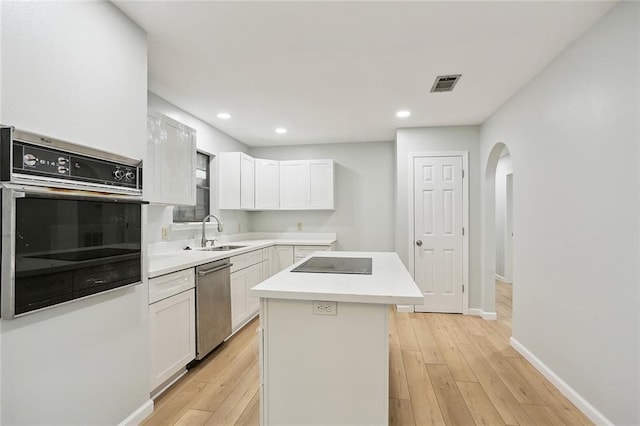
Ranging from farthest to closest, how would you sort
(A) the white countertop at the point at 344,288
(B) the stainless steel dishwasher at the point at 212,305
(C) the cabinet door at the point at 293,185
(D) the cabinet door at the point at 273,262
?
(C) the cabinet door at the point at 293,185
(D) the cabinet door at the point at 273,262
(B) the stainless steel dishwasher at the point at 212,305
(A) the white countertop at the point at 344,288

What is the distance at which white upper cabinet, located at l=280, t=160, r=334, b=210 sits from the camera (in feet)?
15.9

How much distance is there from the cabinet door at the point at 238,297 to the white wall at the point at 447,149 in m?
2.11

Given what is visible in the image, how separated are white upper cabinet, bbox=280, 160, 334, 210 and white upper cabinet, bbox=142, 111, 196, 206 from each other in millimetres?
2079

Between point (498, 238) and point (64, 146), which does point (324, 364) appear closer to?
point (64, 146)

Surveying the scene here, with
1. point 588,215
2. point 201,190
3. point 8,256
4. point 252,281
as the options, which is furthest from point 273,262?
point 588,215

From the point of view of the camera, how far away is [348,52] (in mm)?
2252

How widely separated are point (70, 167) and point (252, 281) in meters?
2.49

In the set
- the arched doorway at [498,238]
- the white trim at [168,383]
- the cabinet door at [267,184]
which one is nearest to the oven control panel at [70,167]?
the white trim at [168,383]

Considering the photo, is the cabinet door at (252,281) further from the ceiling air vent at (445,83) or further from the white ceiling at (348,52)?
the ceiling air vent at (445,83)

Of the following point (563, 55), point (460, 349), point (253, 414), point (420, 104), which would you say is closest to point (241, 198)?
point (420, 104)

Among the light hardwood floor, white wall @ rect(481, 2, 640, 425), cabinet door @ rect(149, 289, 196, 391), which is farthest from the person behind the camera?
cabinet door @ rect(149, 289, 196, 391)

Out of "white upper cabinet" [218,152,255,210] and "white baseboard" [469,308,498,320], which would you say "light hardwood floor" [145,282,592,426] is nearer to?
"white baseboard" [469,308,498,320]

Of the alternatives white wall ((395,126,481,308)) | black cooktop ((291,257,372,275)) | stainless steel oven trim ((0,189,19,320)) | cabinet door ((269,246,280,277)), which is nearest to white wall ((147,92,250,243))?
cabinet door ((269,246,280,277))

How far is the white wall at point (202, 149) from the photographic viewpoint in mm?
2971
